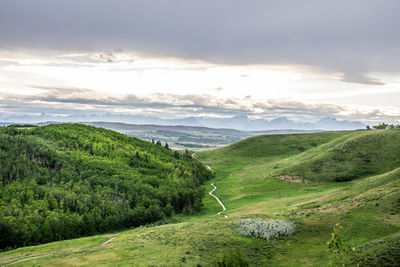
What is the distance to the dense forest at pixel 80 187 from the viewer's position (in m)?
78.1

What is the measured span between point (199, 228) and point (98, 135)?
142318 millimetres

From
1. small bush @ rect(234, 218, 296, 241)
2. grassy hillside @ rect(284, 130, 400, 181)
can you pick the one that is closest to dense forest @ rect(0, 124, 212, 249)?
grassy hillside @ rect(284, 130, 400, 181)

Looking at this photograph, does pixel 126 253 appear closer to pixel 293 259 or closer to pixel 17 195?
pixel 293 259

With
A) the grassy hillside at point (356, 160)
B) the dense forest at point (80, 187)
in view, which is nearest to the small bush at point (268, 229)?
the dense forest at point (80, 187)

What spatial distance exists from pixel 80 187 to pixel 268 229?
82.5 meters

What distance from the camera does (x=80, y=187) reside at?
103812 millimetres

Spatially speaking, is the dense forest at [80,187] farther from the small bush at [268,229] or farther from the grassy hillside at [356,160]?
the small bush at [268,229]

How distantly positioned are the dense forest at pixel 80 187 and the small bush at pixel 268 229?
181 ft

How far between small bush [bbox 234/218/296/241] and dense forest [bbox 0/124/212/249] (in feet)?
181

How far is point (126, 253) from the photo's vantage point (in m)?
40.4

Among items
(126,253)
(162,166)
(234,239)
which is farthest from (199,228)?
(162,166)

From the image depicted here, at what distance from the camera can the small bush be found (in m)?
42.9

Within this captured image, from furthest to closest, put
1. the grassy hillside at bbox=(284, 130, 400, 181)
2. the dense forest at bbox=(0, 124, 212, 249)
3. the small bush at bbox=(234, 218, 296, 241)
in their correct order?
the grassy hillside at bbox=(284, 130, 400, 181), the dense forest at bbox=(0, 124, 212, 249), the small bush at bbox=(234, 218, 296, 241)

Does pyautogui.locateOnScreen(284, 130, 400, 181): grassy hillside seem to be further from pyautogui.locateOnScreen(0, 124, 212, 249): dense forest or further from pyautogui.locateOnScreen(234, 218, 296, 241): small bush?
pyautogui.locateOnScreen(234, 218, 296, 241): small bush
